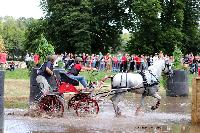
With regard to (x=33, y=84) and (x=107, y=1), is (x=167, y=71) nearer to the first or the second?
(x=33, y=84)

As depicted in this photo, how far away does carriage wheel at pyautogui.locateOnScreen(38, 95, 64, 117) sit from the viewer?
16.2m

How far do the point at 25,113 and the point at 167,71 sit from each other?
16.4ft

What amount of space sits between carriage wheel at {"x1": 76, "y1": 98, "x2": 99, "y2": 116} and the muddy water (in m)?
0.19

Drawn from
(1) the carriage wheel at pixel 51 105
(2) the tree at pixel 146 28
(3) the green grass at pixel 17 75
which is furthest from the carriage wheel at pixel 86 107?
(2) the tree at pixel 146 28

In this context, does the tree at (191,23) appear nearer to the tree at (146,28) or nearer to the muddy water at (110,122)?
the tree at (146,28)

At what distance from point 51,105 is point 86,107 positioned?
1.12m

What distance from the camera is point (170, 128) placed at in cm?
1419

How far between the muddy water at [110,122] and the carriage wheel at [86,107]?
0.62 feet

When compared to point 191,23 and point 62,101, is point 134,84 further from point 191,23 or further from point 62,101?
point 191,23

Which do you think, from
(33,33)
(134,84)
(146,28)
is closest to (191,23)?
(146,28)

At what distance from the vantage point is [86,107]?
16.6 metres

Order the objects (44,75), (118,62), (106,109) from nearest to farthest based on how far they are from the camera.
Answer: (44,75), (106,109), (118,62)

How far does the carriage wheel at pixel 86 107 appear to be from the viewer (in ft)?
54.4

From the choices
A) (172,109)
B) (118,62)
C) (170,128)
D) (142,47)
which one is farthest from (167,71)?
(142,47)
